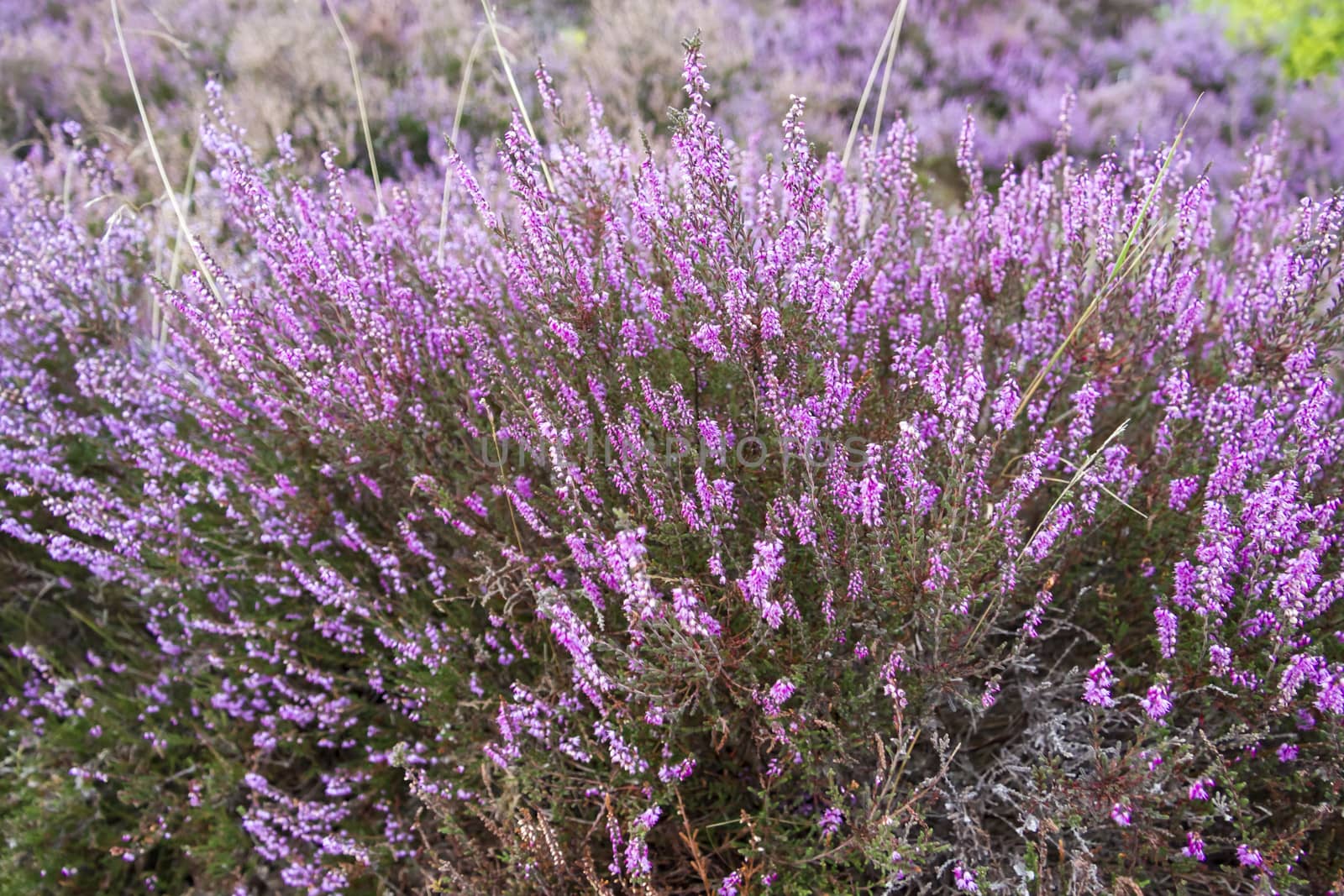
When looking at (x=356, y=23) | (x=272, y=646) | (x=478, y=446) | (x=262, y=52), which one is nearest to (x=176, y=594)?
(x=272, y=646)

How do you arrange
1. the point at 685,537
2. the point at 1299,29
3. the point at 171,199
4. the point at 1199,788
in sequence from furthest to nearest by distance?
the point at 1299,29, the point at 171,199, the point at 685,537, the point at 1199,788

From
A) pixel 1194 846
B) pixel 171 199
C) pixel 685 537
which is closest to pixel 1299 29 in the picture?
pixel 1194 846

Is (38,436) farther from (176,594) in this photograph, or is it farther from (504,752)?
(504,752)

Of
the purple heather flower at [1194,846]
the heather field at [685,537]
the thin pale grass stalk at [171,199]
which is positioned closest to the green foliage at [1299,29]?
the heather field at [685,537]

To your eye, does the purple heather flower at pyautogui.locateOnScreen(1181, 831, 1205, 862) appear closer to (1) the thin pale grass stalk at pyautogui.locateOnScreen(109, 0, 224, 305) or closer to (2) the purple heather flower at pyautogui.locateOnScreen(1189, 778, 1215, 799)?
(2) the purple heather flower at pyautogui.locateOnScreen(1189, 778, 1215, 799)

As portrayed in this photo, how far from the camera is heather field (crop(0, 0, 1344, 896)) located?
1755 mm

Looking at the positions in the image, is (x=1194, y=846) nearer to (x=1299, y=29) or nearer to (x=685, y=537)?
(x=685, y=537)

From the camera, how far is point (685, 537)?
5.98 feet

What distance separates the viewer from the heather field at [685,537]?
175 centimetres

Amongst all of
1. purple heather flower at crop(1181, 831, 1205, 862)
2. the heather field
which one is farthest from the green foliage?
purple heather flower at crop(1181, 831, 1205, 862)

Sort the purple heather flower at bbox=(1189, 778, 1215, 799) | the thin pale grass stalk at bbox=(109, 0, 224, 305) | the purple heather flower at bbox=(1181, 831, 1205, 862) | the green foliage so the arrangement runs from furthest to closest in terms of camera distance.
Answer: the green foliage, the thin pale grass stalk at bbox=(109, 0, 224, 305), the purple heather flower at bbox=(1181, 831, 1205, 862), the purple heather flower at bbox=(1189, 778, 1215, 799)

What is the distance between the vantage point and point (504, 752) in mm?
1971

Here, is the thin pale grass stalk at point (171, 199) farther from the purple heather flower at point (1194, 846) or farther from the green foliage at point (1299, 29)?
the green foliage at point (1299, 29)

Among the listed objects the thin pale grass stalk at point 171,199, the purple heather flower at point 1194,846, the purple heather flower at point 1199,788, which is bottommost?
the purple heather flower at point 1194,846
